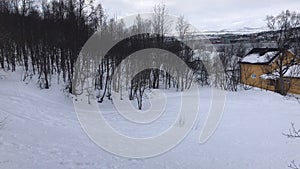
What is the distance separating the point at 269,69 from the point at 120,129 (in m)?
27.1

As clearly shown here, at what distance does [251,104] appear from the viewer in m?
19.8

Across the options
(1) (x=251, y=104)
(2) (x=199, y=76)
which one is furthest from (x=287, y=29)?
(1) (x=251, y=104)

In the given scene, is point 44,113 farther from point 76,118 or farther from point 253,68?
point 253,68

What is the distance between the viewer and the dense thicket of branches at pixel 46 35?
799 inches

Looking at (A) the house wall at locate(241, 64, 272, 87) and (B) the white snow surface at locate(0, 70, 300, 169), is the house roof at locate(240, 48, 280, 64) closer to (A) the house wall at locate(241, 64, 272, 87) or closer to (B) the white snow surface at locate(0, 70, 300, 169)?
(A) the house wall at locate(241, 64, 272, 87)

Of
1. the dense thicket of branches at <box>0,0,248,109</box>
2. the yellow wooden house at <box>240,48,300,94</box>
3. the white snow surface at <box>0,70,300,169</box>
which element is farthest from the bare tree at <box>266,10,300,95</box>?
the white snow surface at <box>0,70,300,169</box>

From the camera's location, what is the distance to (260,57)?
37.7 meters

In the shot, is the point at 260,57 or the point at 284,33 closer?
the point at 284,33

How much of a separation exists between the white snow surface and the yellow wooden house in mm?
14029

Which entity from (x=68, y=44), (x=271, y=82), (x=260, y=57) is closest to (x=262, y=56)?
(x=260, y=57)

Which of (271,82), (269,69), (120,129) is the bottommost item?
(120,129)

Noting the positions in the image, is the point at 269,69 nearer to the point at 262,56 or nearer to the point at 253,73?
the point at 262,56

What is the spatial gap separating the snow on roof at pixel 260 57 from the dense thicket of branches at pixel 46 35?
2081 centimetres

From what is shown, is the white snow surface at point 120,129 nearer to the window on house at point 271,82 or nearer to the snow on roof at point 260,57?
the window on house at point 271,82
